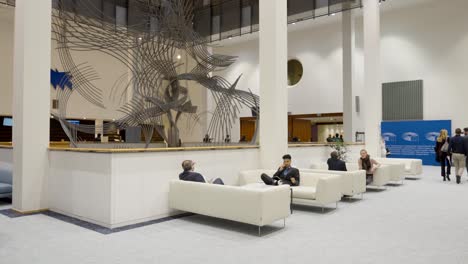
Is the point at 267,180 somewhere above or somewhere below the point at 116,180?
below

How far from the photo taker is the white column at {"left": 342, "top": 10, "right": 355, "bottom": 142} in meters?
17.5

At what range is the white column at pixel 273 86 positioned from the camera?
8.52m

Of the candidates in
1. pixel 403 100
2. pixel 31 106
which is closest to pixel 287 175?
pixel 31 106

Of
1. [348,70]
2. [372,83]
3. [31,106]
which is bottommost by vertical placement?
[31,106]

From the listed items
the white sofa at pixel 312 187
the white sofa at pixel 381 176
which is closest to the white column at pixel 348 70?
the white sofa at pixel 381 176

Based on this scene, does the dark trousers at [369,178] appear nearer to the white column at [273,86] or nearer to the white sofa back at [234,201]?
the white column at [273,86]

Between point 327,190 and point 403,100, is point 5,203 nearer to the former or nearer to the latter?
point 327,190

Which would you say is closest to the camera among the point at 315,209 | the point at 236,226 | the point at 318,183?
the point at 236,226

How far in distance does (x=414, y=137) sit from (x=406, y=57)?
379 centimetres

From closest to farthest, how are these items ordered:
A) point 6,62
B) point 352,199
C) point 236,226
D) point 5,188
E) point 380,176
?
point 236,226 → point 5,188 → point 352,199 → point 380,176 → point 6,62

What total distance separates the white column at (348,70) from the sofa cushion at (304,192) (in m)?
11.4

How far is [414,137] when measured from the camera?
17438mm

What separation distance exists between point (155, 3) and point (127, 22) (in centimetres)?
693

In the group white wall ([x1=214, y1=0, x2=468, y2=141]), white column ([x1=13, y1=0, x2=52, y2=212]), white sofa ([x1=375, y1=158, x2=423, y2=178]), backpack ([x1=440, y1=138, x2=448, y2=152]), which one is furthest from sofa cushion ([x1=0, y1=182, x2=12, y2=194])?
white wall ([x1=214, y1=0, x2=468, y2=141])
